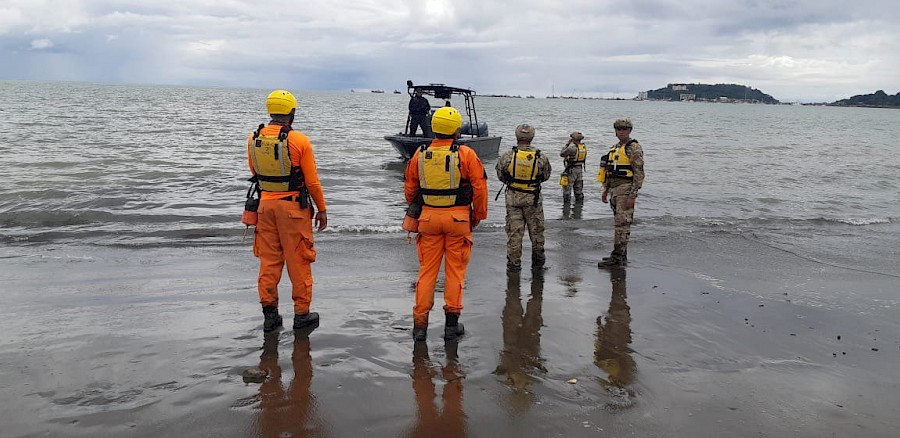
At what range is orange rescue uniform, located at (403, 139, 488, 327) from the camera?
456 cm

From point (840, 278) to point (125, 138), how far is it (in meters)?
25.5

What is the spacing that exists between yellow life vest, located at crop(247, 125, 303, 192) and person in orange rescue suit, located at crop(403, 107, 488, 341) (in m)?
0.91

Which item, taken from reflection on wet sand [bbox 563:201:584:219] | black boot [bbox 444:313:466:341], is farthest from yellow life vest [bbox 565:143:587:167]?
black boot [bbox 444:313:466:341]

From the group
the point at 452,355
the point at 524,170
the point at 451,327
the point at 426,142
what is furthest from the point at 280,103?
the point at 426,142

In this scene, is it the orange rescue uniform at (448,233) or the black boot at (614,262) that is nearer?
the orange rescue uniform at (448,233)

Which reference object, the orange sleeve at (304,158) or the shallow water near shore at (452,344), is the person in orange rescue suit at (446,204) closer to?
the shallow water near shore at (452,344)

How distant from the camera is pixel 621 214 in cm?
734

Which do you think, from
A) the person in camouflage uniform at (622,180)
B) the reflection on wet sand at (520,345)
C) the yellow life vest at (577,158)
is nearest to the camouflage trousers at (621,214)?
the person in camouflage uniform at (622,180)

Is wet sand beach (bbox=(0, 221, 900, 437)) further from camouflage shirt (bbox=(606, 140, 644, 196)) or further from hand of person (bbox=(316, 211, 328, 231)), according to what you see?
camouflage shirt (bbox=(606, 140, 644, 196))

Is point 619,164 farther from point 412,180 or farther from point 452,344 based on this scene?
point 452,344

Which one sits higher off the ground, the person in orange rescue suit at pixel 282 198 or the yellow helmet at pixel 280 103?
the yellow helmet at pixel 280 103

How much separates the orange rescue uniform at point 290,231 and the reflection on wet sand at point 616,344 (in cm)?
245

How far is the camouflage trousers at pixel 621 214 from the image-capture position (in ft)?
23.8

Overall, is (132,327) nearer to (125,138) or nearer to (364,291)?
(364,291)
